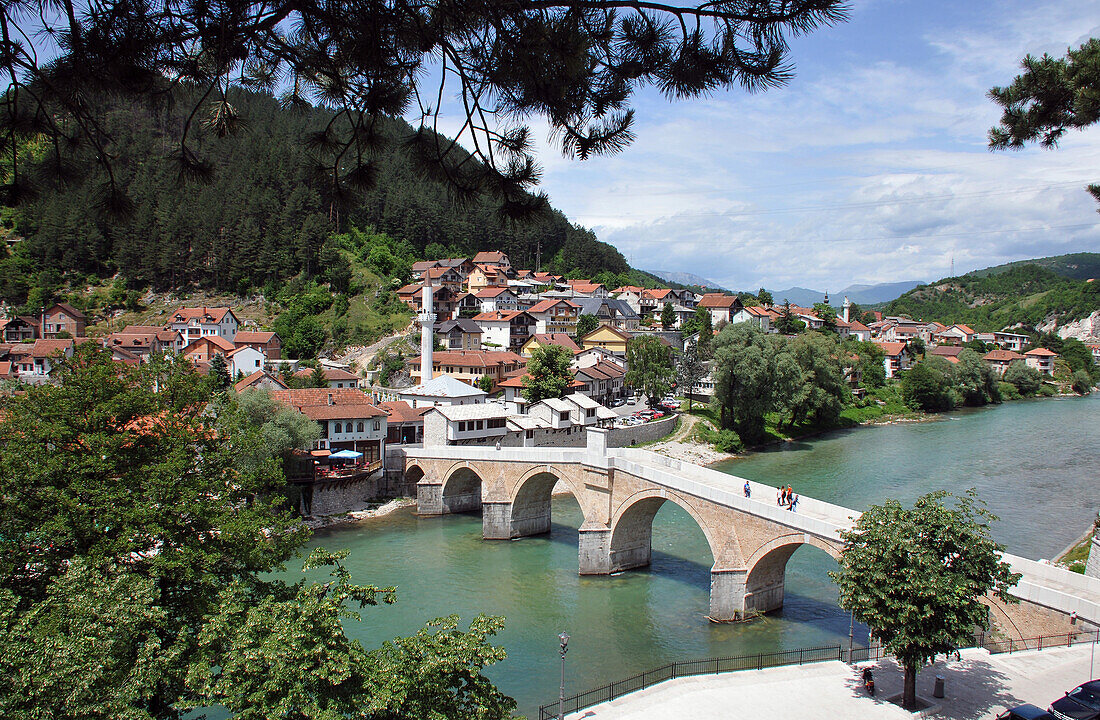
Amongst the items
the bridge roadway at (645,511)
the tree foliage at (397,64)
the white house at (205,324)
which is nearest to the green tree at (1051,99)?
the tree foliage at (397,64)

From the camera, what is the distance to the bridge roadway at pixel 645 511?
14.7m

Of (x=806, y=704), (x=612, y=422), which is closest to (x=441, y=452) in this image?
(x=612, y=422)

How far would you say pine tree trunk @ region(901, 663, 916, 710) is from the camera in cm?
1040

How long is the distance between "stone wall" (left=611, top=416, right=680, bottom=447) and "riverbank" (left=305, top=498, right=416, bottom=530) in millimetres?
10807

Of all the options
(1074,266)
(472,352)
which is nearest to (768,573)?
(472,352)

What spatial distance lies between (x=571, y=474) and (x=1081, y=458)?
89.7ft

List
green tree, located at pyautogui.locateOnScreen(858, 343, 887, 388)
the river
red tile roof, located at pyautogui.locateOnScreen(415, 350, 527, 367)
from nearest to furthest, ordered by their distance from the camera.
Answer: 1. the river
2. red tile roof, located at pyautogui.locateOnScreen(415, 350, 527, 367)
3. green tree, located at pyautogui.locateOnScreen(858, 343, 887, 388)

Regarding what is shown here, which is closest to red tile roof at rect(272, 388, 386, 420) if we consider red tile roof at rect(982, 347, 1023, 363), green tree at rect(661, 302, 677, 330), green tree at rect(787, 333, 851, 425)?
green tree at rect(787, 333, 851, 425)

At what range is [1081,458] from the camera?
3288 centimetres

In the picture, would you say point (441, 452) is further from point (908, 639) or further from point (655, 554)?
point (908, 639)

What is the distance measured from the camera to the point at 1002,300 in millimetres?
123500

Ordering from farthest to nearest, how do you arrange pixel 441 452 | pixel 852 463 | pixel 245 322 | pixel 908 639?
pixel 245 322 → pixel 852 463 → pixel 441 452 → pixel 908 639

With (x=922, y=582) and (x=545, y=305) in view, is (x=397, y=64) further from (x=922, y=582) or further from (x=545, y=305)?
(x=545, y=305)

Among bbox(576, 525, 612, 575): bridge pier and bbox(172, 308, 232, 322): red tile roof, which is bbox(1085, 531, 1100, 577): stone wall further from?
bbox(172, 308, 232, 322): red tile roof
